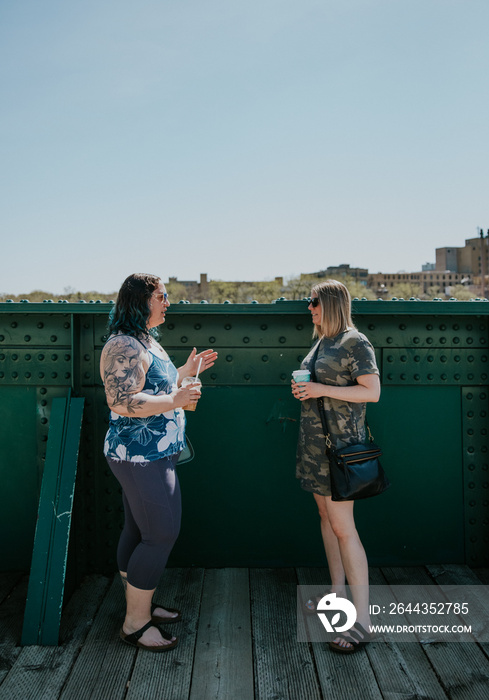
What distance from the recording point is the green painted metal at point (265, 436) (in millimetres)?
3344

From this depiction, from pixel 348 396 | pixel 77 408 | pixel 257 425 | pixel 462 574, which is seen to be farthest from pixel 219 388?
pixel 462 574

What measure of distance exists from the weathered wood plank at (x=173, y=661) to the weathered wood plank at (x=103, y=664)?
56 mm

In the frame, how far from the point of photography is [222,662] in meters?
2.53

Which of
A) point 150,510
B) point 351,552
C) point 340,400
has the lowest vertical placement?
point 351,552

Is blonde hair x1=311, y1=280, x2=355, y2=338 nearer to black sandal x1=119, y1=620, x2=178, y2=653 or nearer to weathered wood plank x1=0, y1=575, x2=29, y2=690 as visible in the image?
black sandal x1=119, y1=620, x2=178, y2=653

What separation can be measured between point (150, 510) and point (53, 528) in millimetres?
675

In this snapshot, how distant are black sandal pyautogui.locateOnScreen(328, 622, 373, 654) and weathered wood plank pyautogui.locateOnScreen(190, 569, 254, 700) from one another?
401mm

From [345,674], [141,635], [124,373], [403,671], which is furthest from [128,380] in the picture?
[403,671]

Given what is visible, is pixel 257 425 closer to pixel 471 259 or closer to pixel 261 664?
pixel 261 664

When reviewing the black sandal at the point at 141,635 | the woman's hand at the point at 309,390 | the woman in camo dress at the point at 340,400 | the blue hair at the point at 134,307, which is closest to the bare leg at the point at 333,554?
the woman in camo dress at the point at 340,400

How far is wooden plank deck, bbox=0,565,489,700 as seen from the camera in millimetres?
2336

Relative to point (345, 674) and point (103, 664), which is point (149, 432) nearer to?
point (103, 664)

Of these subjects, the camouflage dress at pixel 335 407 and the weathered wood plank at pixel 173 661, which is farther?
the camouflage dress at pixel 335 407

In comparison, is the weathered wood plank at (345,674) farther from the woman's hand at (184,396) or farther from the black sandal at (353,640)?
the woman's hand at (184,396)
